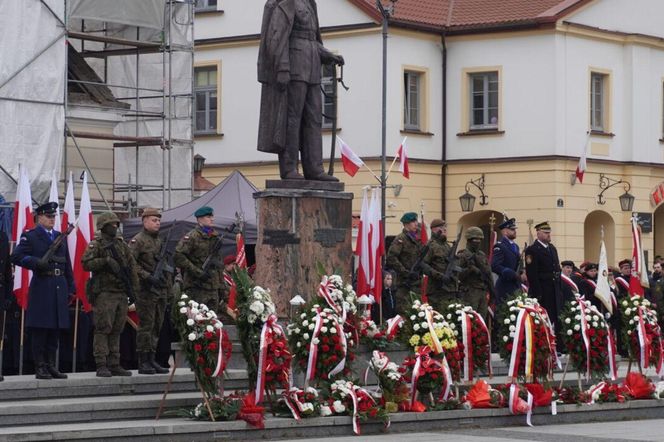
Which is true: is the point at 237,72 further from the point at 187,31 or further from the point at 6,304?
the point at 6,304

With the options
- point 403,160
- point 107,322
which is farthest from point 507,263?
point 403,160

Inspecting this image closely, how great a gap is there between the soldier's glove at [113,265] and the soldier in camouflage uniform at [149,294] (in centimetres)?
58

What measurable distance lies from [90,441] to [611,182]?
28609mm

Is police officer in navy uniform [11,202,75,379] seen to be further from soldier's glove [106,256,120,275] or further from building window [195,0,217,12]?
building window [195,0,217,12]

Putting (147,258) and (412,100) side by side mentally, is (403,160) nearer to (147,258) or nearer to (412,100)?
(412,100)

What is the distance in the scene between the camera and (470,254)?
72.7 feet

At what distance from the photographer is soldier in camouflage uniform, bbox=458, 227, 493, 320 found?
22062 mm

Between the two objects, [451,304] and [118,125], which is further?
[118,125]

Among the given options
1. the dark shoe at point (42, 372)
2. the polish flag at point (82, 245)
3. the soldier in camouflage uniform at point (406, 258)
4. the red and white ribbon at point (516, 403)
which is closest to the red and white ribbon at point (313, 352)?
the red and white ribbon at point (516, 403)

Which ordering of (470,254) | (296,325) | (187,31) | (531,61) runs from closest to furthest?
1. (296,325)
2. (470,254)
3. (187,31)
4. (531,61)

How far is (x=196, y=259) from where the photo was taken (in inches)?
779

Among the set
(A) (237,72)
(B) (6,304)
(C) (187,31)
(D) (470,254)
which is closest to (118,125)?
(C) (187,31)

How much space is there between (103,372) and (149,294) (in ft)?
3.88

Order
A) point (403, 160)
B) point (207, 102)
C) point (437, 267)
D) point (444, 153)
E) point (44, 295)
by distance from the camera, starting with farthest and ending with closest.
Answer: point (207, 102), point (444, 153), point (403, 160), point (437, 267), point (44, 295)
